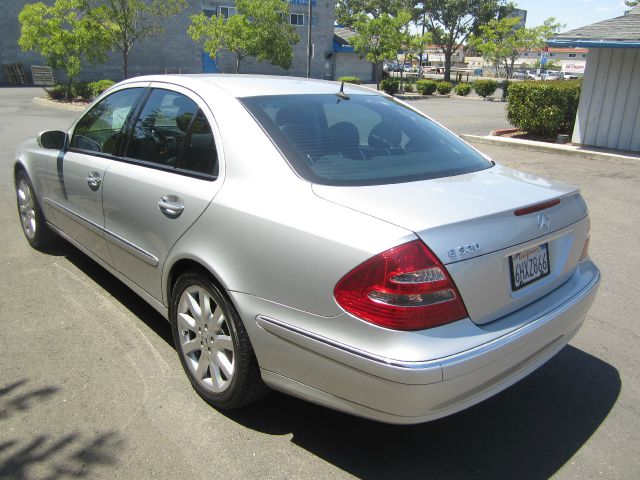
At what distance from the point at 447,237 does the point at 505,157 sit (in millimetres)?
9674

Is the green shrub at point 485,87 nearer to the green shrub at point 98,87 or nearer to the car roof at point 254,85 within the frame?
the green shrub at point 98,87

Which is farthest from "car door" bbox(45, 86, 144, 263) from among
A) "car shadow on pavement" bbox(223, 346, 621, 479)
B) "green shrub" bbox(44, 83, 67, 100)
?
"green shrub" bbox(44, 83, 67, 100)

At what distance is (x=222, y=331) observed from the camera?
2691 mm

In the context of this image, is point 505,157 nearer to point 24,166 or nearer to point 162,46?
point 24,166

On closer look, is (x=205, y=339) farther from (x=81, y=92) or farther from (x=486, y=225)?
(x=81, y=92)

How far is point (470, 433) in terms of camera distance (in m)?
2.74

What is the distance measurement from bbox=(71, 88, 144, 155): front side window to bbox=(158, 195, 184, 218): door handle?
2.86 feet

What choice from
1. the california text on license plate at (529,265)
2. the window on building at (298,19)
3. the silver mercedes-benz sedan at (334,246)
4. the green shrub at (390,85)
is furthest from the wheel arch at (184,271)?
the window on building at (298,19)

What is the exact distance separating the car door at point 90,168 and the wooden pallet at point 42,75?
103 ft

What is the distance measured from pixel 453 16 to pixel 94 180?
198ft

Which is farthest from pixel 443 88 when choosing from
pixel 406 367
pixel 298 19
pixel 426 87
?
pixel 406 367

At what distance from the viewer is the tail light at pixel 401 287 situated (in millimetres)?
2045

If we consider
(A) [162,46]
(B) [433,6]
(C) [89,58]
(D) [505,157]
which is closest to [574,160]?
(D) [505,157]

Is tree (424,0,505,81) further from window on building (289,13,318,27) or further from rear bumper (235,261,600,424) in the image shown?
rear bumper (235,261,600,424)
